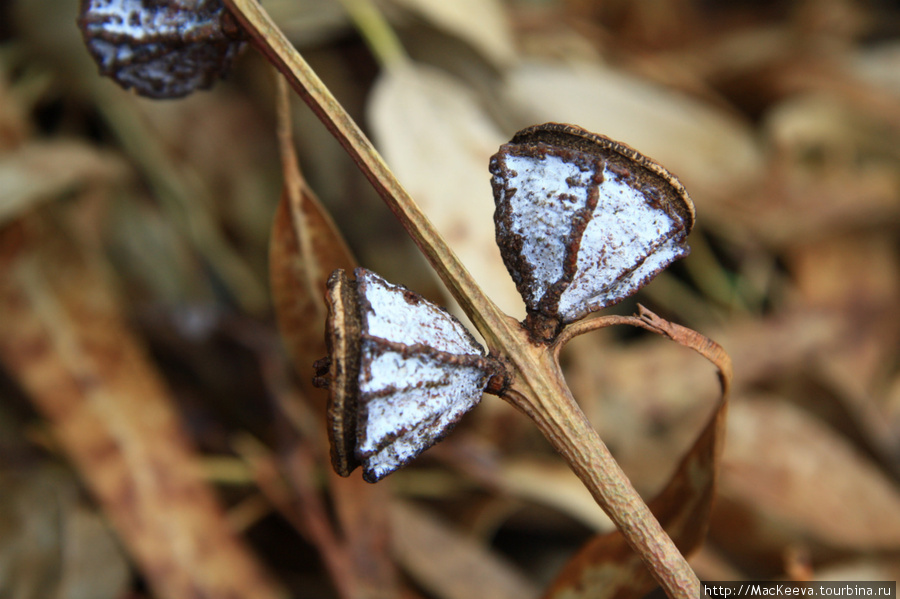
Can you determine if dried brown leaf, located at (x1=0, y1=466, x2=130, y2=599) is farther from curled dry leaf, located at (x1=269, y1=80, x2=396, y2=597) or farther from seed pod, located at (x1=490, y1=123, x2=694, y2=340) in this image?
seed pod, located at (x1=490, y1=123, x2=694, y2=340)

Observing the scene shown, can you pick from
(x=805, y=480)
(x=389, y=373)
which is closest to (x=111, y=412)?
(x=389, y=373)

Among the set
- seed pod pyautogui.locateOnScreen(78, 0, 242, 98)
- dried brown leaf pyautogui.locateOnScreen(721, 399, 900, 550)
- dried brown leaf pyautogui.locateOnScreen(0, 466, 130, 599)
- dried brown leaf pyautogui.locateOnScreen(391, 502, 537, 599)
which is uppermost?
seed pod pyautogui.locateOnScreen(78, 0, 242, 98)

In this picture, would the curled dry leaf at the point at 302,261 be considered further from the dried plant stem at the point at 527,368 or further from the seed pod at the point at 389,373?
the seed pod at the point at 389,373

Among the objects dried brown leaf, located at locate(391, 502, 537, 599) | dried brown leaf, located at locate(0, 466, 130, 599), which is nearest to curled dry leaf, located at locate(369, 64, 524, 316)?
dried brown leaf, located at locate(391, 502, 537, 599)

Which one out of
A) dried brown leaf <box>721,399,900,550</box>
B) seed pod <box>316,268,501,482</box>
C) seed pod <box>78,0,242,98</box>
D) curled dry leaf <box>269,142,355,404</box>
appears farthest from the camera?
dried brown leaf <box>721,399,900,550</box>

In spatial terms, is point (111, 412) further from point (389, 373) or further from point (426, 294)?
point (389, 373)

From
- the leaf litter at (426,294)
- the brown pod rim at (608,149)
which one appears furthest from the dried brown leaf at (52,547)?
the brown pod rim at (608,149)

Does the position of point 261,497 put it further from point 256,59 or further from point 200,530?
point 256,59
